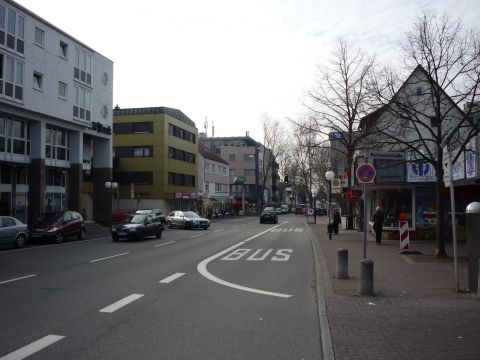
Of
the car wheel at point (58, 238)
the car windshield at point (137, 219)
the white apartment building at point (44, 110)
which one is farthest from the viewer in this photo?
the white apartment building at point (44, 110)

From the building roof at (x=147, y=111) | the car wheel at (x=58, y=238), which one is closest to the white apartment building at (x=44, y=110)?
the car wheel at (x=58, y=238)

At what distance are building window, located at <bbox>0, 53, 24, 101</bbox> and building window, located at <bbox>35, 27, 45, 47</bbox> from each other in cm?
264

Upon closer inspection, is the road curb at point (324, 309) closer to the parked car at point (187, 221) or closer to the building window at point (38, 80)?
the building window at point (38, 80)

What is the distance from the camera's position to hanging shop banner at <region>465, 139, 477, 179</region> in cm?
1517

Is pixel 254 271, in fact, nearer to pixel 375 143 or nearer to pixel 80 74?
pixel 375 143

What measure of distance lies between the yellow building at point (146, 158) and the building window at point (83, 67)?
60.7 feet

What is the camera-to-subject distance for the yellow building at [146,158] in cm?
5412

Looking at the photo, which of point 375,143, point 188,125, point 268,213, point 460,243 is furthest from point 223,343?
point 188,125

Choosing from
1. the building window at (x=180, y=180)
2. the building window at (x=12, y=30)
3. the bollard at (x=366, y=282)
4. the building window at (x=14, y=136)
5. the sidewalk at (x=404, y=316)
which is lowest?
the sidewalk at (x=404, y=316)

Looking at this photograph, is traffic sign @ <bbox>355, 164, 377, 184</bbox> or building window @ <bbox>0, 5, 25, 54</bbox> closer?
traffic sign @ <bbox>355, 164, 377, 184</bbox>

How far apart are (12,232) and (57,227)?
3.36 meters

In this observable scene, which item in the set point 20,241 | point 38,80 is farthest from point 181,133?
point 20,241

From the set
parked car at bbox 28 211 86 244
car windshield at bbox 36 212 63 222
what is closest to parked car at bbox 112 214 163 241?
parked car at bbox 28 211 86 244

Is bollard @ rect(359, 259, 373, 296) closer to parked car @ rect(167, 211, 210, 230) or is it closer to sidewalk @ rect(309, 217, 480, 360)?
sidewalk @ rect(309, 217, 480, 360)
